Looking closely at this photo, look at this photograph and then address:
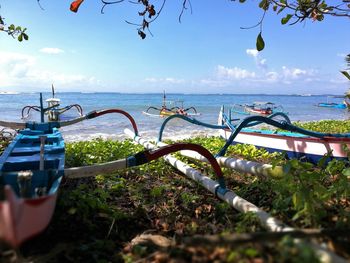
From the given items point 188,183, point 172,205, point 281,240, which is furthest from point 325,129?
point 281,240

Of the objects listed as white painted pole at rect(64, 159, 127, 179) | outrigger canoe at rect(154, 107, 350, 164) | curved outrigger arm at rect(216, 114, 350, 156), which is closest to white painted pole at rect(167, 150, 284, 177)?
curved outrigger arm at rect(216, 114, 350, 156)

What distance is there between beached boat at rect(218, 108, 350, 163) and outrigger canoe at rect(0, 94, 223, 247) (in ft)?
5.46

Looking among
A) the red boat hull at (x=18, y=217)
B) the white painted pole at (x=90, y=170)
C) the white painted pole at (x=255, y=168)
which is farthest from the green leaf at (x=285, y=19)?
the red boat hull at (x=18, y=217)

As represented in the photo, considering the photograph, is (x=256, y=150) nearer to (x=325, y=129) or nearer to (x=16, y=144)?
(x=16, y=144)

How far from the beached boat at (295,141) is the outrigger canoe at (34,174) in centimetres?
166

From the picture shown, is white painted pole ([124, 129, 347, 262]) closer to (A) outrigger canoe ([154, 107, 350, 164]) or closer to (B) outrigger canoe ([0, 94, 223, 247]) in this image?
(B) outrigger canoe ([0, 94, 223, 247])

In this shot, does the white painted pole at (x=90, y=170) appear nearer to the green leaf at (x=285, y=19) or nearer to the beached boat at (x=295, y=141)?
the beached boat at (x=295, y=141)

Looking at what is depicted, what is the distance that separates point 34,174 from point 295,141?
4.97 meters

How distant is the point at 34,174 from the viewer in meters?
2.66

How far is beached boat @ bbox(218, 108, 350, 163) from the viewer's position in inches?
177

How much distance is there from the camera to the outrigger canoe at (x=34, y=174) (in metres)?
1.24

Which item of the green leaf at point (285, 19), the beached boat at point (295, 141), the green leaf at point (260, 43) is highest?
the green leaf at point (285, 19)

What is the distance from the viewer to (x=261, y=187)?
373 cm

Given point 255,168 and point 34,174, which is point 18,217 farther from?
point 255,168
